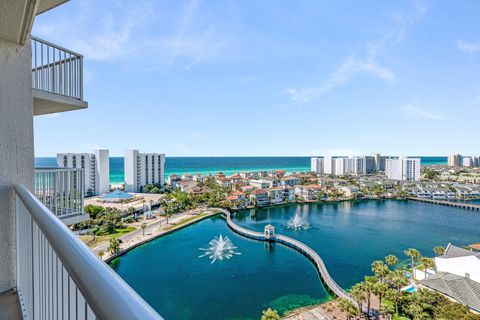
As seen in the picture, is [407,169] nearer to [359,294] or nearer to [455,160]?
[455,160]

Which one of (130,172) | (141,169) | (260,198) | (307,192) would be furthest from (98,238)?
(307,192)

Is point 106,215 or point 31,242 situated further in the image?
point 106,215

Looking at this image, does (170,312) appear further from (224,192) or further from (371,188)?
(371,188)

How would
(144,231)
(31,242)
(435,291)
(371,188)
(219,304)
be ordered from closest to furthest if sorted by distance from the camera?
(31,242), (435,291), (219,304), (144,231), (371,188)

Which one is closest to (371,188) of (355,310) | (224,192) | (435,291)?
(224,192)

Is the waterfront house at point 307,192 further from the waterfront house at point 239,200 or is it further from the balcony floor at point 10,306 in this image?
the balcony floor at point 10,306

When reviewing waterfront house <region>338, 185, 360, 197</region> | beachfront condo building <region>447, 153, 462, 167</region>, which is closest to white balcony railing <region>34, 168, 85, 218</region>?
waterfront house <region>338, 185, 360, 197</region>

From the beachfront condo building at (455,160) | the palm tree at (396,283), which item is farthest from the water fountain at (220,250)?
the beachfront condo building at (455,160)
